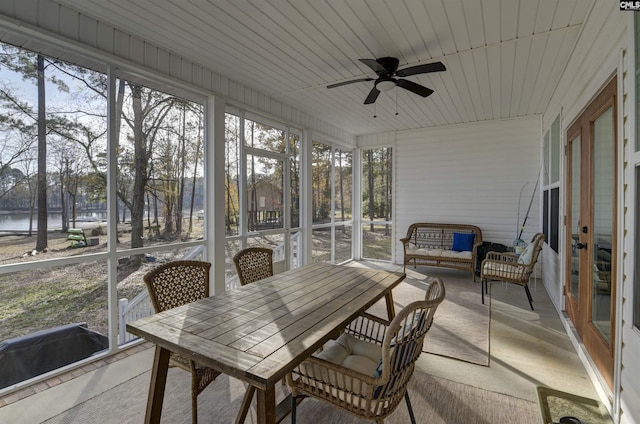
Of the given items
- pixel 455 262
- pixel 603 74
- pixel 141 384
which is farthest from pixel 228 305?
pixel 455 262

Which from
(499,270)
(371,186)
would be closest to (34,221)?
(499,270)

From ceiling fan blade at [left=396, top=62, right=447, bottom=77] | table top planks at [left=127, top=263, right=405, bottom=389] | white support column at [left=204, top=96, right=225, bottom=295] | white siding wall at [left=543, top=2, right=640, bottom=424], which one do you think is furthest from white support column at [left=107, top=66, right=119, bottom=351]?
white siding wall at [left=543, top=2, right=640, bottom=424]

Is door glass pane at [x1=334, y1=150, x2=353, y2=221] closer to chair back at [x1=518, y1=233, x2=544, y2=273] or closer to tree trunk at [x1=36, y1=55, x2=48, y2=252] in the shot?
chair back at [x1=518, y1=233, x2=544, y2=273]

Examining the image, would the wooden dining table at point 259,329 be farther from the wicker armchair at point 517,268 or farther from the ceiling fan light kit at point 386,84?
the wicker armchair at point 517,268

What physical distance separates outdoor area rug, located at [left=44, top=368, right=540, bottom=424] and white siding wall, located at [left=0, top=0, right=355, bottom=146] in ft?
8.76

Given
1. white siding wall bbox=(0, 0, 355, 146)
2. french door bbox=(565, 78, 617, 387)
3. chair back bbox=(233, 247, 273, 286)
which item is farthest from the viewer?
chair back bbox=(233, 247, 273, 286)

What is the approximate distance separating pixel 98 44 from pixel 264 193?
8.27 feet

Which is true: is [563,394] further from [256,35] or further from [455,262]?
[256,35]

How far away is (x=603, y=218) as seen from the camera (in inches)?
87.4

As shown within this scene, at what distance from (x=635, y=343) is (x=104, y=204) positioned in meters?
3.84

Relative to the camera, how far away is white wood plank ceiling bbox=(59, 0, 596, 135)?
94.3 inches

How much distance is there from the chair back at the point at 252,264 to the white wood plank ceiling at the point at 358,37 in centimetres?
199

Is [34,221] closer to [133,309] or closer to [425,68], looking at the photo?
[133,309]

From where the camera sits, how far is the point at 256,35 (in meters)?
2.81
